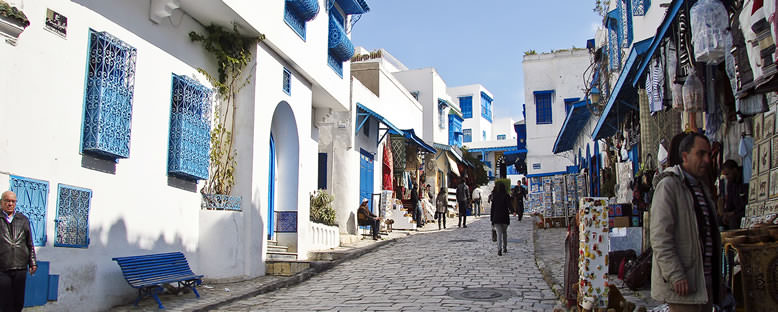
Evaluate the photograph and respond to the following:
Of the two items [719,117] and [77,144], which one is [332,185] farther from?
[719,117]

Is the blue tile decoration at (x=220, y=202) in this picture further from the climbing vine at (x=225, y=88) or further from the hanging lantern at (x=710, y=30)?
the hanging lantern at (x=710, y=30)

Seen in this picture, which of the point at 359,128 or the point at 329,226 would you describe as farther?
the point at 359,128

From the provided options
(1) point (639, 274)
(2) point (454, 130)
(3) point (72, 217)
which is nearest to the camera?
(3) point (72, 217)

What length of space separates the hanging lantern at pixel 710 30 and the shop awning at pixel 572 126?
1200 centimetres

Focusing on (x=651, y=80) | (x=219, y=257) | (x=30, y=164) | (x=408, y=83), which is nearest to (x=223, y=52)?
(x=219, y=257)

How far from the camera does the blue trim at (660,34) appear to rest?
24.7 ft

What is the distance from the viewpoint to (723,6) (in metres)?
6.61

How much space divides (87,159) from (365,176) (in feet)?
41.4

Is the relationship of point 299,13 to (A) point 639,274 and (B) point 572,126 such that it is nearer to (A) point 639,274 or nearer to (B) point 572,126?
(A) point 639,274

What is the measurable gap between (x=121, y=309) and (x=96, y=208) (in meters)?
1.40

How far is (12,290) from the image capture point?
614 centimetres

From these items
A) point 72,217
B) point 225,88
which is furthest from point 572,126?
point 72,217

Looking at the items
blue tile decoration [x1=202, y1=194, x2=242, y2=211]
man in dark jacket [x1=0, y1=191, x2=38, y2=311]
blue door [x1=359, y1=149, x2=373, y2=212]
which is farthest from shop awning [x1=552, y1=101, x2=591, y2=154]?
man in dark jacket [x1=0, y1=191, x2=38, y2=311]

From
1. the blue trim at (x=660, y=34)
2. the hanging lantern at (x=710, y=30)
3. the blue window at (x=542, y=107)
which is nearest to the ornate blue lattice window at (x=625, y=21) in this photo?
the blue trim at (x=660, y=34)
